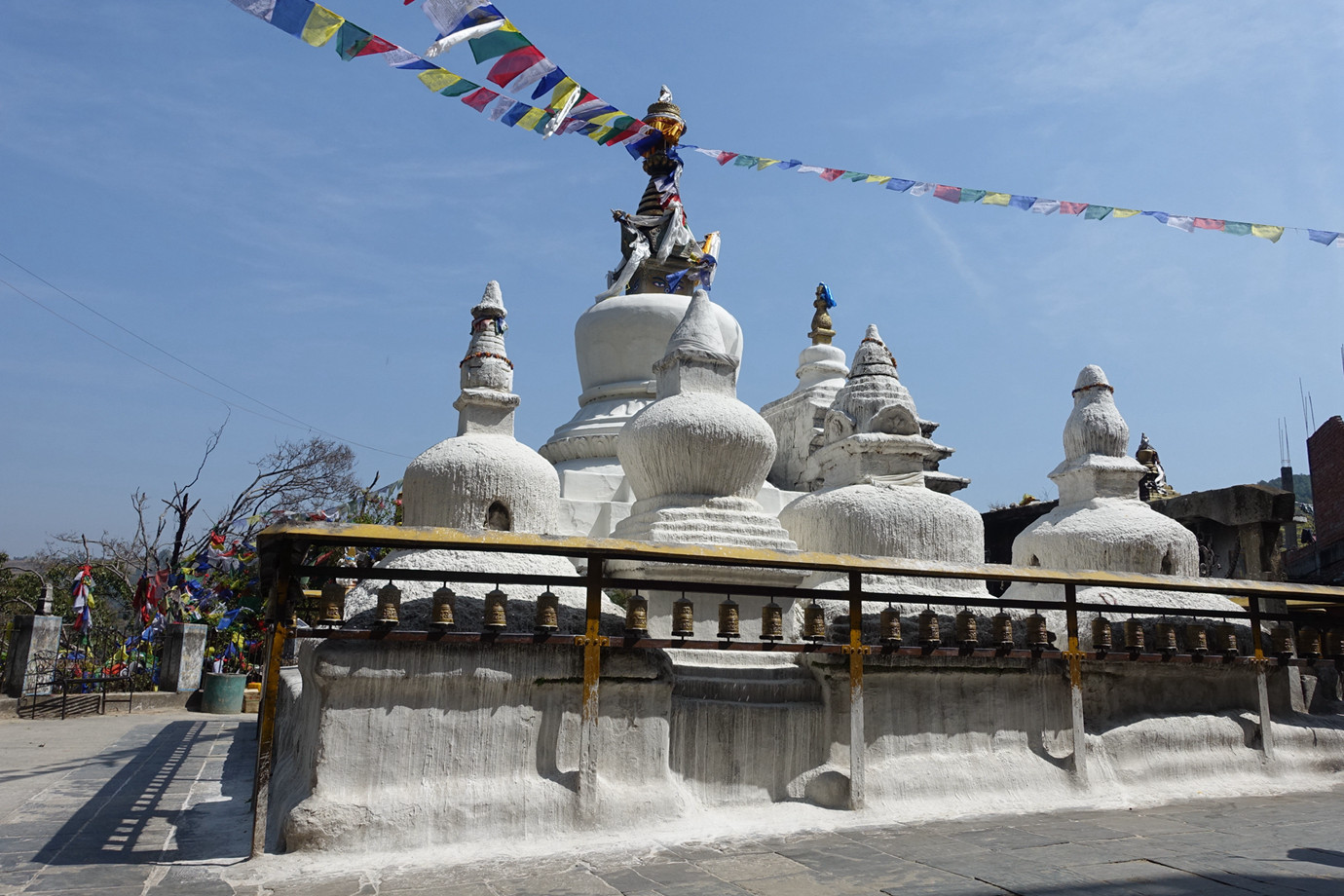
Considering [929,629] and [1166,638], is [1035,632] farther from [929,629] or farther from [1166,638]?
[1166,638]

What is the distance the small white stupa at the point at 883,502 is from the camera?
9.88 metres

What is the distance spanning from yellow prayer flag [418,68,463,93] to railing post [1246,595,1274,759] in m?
9.38

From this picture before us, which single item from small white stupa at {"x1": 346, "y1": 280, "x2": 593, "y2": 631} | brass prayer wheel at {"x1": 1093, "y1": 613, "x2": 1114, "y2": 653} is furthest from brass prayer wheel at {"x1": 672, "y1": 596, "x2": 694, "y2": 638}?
brass prayer wheel at {"x1": 1093, "y1": 613, "x2": 1114, "y2": 653}

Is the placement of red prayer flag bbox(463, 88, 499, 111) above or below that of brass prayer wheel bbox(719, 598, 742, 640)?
above

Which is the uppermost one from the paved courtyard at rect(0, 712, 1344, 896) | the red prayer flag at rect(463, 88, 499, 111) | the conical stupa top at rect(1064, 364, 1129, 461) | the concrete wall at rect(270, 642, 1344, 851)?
the red prayer flag at rect(463, 88, 499, 111)

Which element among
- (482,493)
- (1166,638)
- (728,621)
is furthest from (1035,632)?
(482,493)

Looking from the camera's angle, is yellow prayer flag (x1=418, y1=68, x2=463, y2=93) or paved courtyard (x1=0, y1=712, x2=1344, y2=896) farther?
yellow prayer flag (x1=418, y1=68, x2=463, y2=93)

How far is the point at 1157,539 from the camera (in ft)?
35.9

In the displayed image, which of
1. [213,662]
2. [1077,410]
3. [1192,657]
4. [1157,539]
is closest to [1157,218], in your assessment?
[1077,410]

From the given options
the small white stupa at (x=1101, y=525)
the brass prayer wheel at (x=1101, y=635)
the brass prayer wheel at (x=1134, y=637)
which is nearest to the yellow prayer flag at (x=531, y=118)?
the small white stupa at (x=1101, y=525)

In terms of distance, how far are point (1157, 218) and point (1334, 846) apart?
23.7 feet

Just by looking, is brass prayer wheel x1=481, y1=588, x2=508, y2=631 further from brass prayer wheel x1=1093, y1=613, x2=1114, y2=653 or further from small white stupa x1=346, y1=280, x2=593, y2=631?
brass prayer wheel x1=1093, y1=613, x2=1114, y2=653

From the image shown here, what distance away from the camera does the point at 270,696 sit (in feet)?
20.9

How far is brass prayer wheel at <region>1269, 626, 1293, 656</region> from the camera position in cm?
1004
